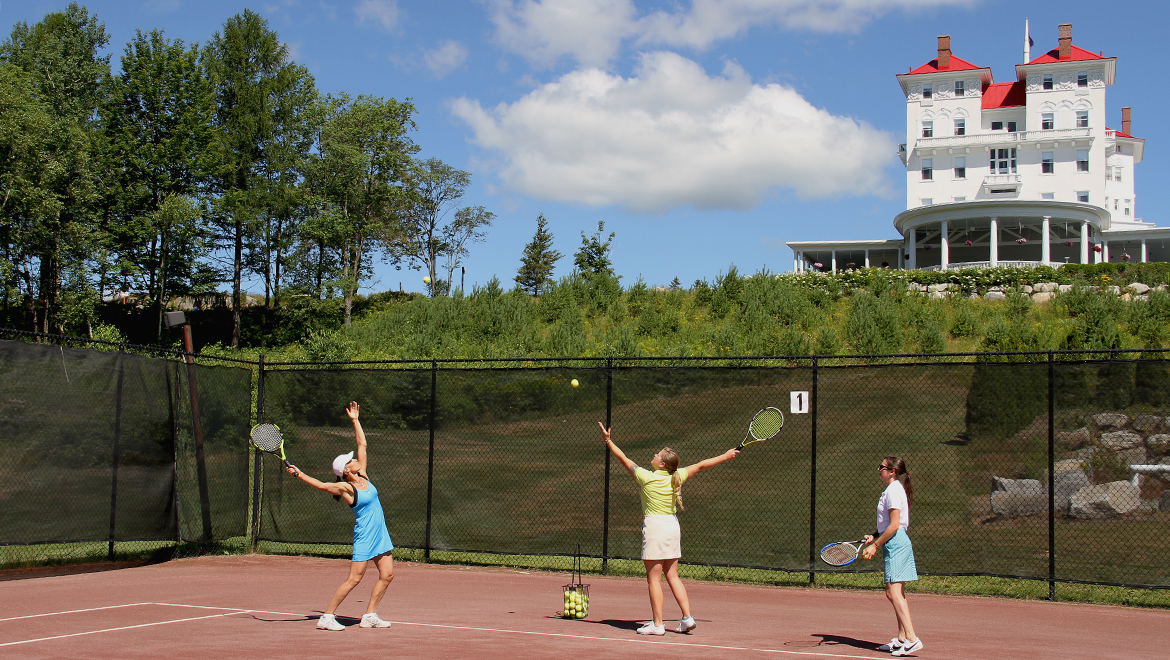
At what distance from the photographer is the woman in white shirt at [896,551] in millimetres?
5969

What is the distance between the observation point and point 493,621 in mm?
7266

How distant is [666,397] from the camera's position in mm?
10273

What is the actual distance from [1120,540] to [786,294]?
59.5 feet

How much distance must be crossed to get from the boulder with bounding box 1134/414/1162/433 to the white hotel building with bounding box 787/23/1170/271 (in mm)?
37905

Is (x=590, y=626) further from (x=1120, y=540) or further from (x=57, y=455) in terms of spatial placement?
(x=57, y=455)

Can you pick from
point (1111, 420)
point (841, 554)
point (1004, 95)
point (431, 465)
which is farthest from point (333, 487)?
point (1004, 95)

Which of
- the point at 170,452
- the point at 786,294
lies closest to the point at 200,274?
the point at 786,294

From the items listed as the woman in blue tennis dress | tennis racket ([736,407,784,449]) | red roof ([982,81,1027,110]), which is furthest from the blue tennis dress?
red roof ([982,81,1027,110])

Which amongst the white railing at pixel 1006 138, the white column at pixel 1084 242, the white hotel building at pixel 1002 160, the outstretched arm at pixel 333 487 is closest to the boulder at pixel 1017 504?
the outstretched arm at pixel 333 487

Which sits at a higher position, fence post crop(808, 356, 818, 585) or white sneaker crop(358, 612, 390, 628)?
fence post crop(808, 356, 818, 585)

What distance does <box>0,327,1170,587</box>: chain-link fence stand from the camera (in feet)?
28.9

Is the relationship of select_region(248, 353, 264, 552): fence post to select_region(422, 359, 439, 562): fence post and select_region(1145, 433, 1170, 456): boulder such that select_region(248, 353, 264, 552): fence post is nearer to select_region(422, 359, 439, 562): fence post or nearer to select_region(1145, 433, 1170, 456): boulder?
select_region(422, 359, 439, 562): fence post

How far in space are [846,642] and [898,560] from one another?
928 mm

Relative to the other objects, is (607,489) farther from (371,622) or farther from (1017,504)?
(1017,504)
